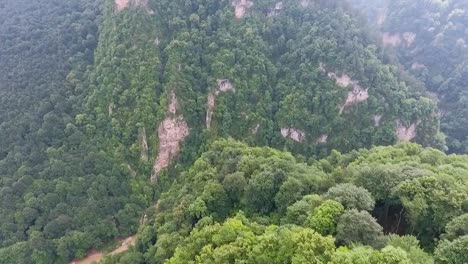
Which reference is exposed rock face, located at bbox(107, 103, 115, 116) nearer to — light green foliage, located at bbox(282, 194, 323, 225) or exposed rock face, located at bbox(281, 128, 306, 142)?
exposed rock face, located at bbox(281, 128, 306, 142)

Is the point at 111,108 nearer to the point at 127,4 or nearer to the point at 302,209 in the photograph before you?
the point at 127,4

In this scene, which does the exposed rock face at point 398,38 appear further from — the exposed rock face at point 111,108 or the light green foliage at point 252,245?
the light green foliage at point 252,245

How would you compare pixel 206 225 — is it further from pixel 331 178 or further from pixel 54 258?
pixel 54 258

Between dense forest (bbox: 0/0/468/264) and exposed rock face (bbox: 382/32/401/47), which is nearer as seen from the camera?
dense forest (bbox: 0/0/468/264)

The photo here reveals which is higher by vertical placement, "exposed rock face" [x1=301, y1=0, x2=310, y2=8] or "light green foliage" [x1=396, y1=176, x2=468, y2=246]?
"exposed rock face" [x1=301, y1=0, x2=310, y2=8]

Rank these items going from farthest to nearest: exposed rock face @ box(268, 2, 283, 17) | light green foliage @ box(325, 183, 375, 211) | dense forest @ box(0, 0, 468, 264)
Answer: exposed rock face @ box(268, 2, 283, 17) → dense forest @ box(0, 0, 468, 264) → light green foliage @ box(325, 183, 375, 211)

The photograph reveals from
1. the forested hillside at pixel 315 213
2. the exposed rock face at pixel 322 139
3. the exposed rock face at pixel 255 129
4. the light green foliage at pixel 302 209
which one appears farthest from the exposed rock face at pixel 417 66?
the light green foliage at pixel 302 209

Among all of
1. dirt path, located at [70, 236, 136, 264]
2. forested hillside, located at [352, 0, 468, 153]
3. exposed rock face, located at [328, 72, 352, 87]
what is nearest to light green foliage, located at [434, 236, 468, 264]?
dirt path, located at [70, 236, 136, 264]
